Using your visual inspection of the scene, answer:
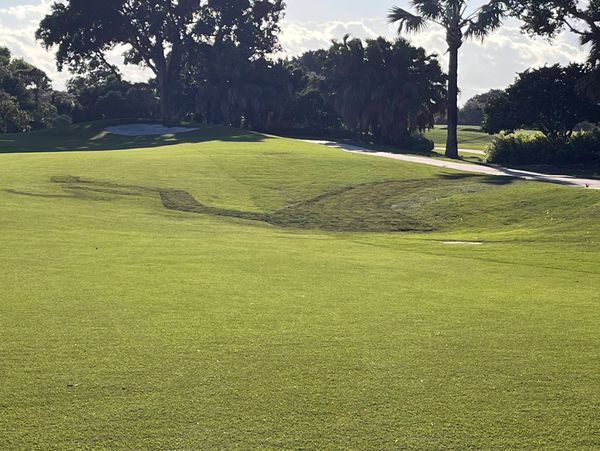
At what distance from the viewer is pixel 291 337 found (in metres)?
7.65

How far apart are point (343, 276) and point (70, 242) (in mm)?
6225

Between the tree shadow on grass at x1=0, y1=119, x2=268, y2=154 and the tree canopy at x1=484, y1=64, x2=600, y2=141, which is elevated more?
the tree canopy at x1=484, y1=64, x2=600, y2=141

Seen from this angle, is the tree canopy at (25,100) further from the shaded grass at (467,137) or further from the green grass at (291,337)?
the green grass at (291,337)

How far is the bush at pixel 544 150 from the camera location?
39281mm

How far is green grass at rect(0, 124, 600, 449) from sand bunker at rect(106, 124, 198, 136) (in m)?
36.5

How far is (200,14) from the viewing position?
81188 millimetres

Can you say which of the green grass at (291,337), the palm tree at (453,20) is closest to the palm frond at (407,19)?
the palm tree at (453,20)

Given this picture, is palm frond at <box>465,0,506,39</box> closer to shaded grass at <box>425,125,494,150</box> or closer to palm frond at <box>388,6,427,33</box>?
palm frond at <box>388,6,427,33</box>

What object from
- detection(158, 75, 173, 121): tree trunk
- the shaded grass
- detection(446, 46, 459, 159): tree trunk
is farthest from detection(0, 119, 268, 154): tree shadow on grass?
the shaded grass

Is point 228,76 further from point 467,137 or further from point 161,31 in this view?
point 467,137

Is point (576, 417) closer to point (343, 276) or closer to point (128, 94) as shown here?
point (343, 276)

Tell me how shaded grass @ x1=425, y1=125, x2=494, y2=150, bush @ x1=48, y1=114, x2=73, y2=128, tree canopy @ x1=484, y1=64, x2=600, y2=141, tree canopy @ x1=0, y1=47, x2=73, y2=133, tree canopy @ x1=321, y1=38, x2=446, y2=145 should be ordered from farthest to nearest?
shaded grass @ x1=425, y1=125, x2=494, y2=150 → bush @ x1=48, y1=114, x2=73, y2=128 → tree canopy @ x1=0, y1=47, x2=73, y2=133 → tree canopy @ x1=321, y1=38, x2=446, y2=145 → tree canopy @ x1=484, y1=64, x2=600, y2=141

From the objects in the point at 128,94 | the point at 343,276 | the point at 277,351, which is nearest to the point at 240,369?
the point at 277,351

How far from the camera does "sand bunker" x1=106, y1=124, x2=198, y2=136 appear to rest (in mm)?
56144
